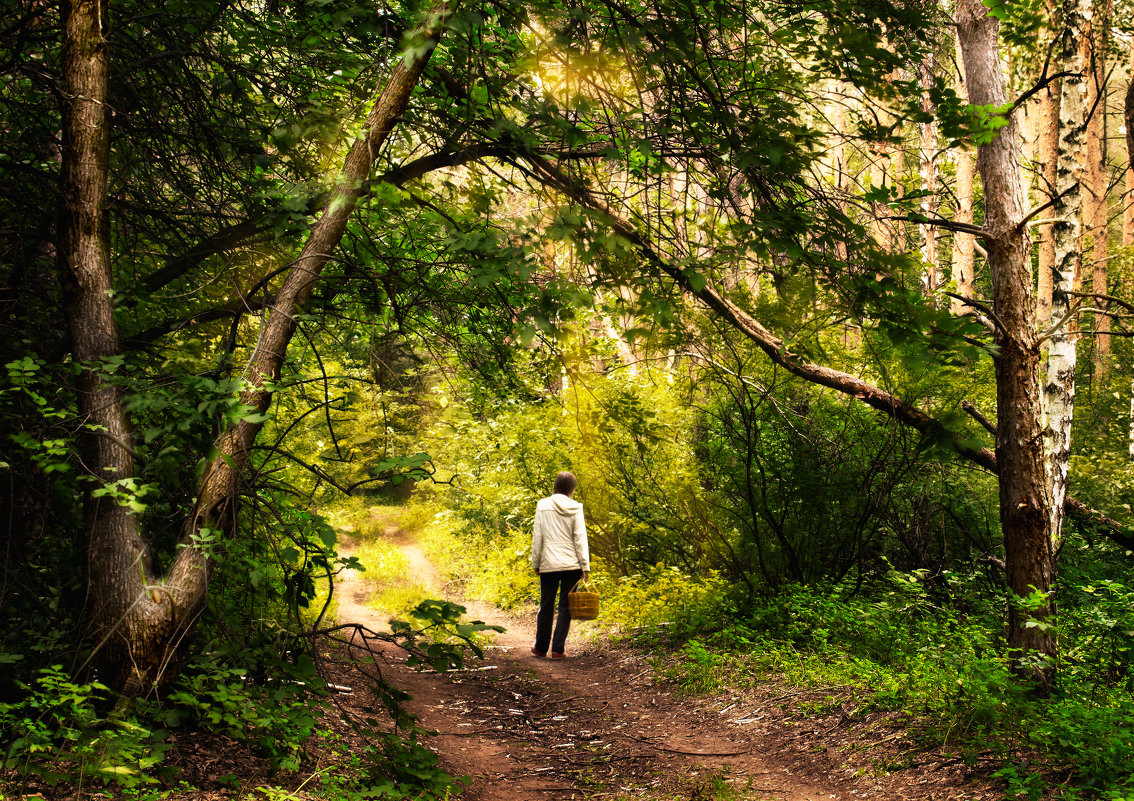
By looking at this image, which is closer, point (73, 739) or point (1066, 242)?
point (73, 739)

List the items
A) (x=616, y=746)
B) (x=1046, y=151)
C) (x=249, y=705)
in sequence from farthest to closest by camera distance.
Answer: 1. (x=1046, y=151)
2. (x=616, y=746)
3. (x=249, y=705)

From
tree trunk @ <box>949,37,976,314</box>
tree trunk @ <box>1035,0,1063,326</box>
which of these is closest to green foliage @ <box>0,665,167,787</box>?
tree trunk @ <box>1035,0,1063,326</box>

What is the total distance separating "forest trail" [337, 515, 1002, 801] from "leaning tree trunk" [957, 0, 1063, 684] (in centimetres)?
126

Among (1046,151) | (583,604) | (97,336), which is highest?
(1046,151)

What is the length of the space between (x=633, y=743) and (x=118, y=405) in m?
4.00

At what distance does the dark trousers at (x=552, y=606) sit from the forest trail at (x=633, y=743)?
358 mm

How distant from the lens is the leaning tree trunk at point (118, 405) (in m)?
3.23

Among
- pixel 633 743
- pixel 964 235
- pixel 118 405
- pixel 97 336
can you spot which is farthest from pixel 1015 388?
pixel 964 235

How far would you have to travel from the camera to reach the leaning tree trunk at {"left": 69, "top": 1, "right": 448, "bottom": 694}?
3.23 meters

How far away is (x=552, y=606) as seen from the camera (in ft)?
26.2

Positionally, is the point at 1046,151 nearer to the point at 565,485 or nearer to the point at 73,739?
the point at 565,485

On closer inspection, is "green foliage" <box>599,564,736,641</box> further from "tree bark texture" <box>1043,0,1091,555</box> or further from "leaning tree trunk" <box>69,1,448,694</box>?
"leaning tree trunk" <box>69,1,448,694</box>

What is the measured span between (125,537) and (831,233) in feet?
11.9

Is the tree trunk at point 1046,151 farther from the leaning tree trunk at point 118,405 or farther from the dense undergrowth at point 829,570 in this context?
the leaning tree trunk at point 118,405
